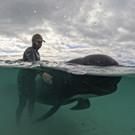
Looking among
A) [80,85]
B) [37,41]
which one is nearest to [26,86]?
[37,41]

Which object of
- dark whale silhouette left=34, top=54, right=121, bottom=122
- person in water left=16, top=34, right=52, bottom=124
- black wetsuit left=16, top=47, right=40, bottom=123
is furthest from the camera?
black wetsuit left=16, top=47, right=40, bottom=123

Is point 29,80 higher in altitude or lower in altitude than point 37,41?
lower

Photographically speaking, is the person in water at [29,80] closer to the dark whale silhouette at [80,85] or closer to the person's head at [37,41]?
the person's head at [37,41]

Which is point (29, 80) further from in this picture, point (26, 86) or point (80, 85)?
point (80, 85)

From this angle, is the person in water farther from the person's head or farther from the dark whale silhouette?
the dark whale silhouette

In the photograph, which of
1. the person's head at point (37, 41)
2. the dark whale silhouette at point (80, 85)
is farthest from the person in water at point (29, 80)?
the dark whale silhouette at point (80, 85)

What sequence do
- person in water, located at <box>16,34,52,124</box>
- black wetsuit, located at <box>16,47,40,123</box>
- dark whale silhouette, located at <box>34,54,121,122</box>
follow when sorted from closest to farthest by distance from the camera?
dark whale silhouette, located at <box>34,54,121,122</box> < person in water, located at <box>16,34,52,124</box> < black wetsuit, located at <box>16,47,40,123</box>

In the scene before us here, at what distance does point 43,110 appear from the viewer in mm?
9234

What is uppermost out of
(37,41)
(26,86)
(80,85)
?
(37,41)

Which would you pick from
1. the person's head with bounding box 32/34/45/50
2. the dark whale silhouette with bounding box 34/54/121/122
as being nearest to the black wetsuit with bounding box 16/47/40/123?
the person's head with bounding box 32/34/45/50

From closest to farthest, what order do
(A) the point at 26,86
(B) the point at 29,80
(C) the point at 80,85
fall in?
(C) the point at 80,85, (A) the point at 26,86, (B) the point at 29,80

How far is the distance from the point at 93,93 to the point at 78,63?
1440 millimetres

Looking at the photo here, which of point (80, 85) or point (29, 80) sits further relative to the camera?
point (29, 80)

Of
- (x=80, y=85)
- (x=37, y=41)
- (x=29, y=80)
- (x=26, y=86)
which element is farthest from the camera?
(x=29, y=80)
